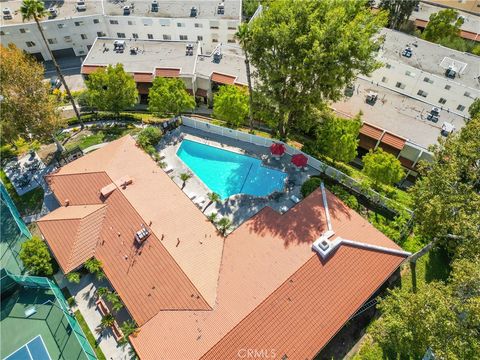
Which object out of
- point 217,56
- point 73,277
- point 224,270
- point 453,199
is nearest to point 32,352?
point 73,277

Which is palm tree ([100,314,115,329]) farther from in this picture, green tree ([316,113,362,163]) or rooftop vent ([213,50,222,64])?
rooftop vent ([213,50,222,64])

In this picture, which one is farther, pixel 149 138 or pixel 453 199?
pixel 149 138

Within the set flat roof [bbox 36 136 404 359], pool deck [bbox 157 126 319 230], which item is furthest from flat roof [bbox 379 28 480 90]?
flat roof [bbox 36 136 404 359]

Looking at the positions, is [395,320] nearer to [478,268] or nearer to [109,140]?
[478,268]

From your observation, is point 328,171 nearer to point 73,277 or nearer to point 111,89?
point 73,277

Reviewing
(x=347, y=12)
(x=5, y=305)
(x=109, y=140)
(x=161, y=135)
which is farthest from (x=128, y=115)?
(x=347, y=12)
